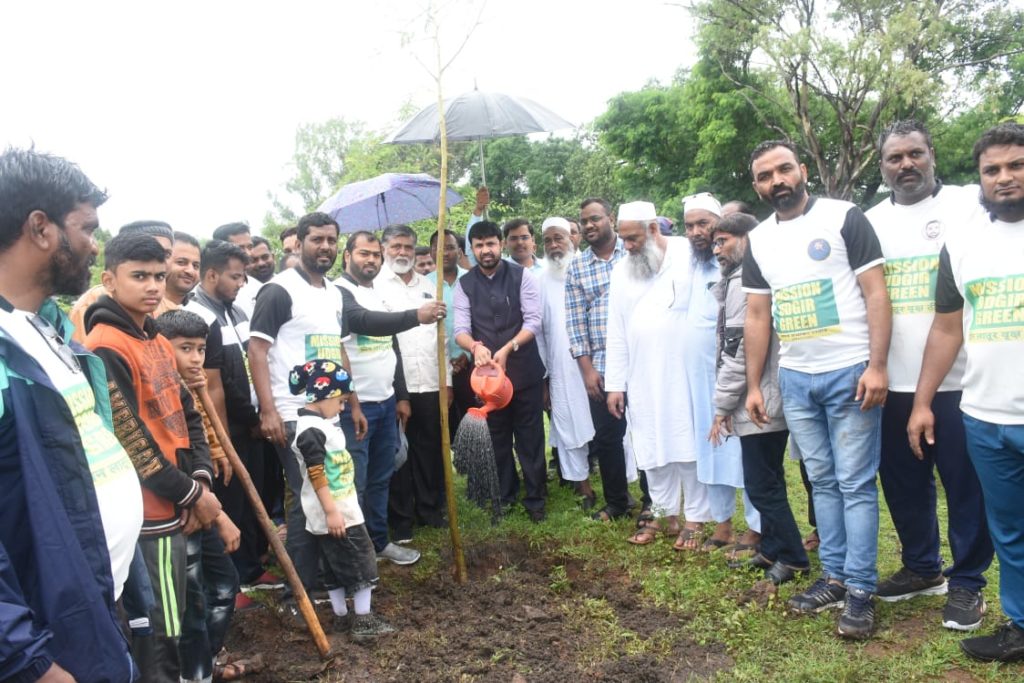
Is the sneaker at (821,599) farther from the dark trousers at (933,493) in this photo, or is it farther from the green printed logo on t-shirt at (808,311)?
the green printed logo on t-shirt at (808,311)

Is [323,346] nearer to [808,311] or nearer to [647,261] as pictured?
[647,261]

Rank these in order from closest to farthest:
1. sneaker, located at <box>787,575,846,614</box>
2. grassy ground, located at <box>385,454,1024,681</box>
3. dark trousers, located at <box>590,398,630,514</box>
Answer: grassy ground, located at <box>385,454,1024,681</box>
sneaker, located at <box>787,575,846,614</box>
dark trousers, located at <box>590,398,630,514</box>

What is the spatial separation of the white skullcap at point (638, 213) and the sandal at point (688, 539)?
2114 millimetres

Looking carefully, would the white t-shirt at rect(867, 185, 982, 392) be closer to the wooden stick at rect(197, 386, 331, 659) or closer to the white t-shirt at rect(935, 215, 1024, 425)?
the white t-shirt at rect(935, 215, 1024, 425)

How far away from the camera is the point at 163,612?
A: 2889 mm

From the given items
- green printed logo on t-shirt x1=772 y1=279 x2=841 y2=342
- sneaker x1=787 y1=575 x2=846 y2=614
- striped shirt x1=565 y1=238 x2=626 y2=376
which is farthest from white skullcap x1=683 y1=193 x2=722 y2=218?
sneaker x1=787 y1=575 x2=846 y2=614

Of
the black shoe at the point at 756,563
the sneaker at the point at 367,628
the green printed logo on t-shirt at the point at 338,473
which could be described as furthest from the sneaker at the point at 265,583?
the black shoe at the point at 756,563

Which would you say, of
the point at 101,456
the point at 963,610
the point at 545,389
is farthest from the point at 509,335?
the point at 101,456

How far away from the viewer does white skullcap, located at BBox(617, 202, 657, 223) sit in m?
5.17

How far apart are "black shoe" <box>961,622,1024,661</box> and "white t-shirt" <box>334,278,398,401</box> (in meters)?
3.48

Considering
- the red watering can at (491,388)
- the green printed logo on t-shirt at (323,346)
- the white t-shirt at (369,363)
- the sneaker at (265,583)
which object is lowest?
the sneaker at (265,583)

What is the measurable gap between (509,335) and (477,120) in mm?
1604

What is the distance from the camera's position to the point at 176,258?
164 inches

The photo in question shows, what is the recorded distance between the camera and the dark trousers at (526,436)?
Answer: 5902 millimetres
